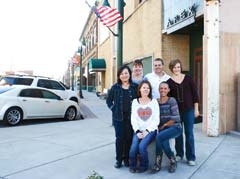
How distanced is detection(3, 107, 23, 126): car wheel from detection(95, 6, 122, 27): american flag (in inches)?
183

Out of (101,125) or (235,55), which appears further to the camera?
(101,125)

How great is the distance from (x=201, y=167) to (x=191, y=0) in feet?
22.6

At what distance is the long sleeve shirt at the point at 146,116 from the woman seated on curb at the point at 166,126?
6.9 inches

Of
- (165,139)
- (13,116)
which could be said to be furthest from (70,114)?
(165,139)

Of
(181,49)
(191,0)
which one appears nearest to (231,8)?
(191,0)

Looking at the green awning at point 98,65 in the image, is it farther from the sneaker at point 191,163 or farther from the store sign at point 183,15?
the sneaker at point 191,163

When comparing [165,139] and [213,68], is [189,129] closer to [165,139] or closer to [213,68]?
[165,139]

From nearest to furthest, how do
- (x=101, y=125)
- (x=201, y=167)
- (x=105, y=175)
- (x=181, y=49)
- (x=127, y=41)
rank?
(x=105, y=175) → (x=201, y=167) → (x=101, y=125) → (x=181, y=49) → (x=127, y=41)

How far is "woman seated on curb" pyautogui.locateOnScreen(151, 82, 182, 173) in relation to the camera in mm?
→ 5777

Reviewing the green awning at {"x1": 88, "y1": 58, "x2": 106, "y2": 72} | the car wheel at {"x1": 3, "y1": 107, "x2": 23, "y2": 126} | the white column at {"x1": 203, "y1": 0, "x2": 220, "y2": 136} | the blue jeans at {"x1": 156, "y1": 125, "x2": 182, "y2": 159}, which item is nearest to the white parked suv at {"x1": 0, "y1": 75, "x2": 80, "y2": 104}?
the car wheel at {"x1": 3, "y1": 107, "x2": 23, "y2": 126}

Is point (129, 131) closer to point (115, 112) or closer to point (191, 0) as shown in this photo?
point (115, 112)

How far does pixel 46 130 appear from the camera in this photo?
436 inches

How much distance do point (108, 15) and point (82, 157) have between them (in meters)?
8.43

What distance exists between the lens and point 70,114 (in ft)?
49.0
